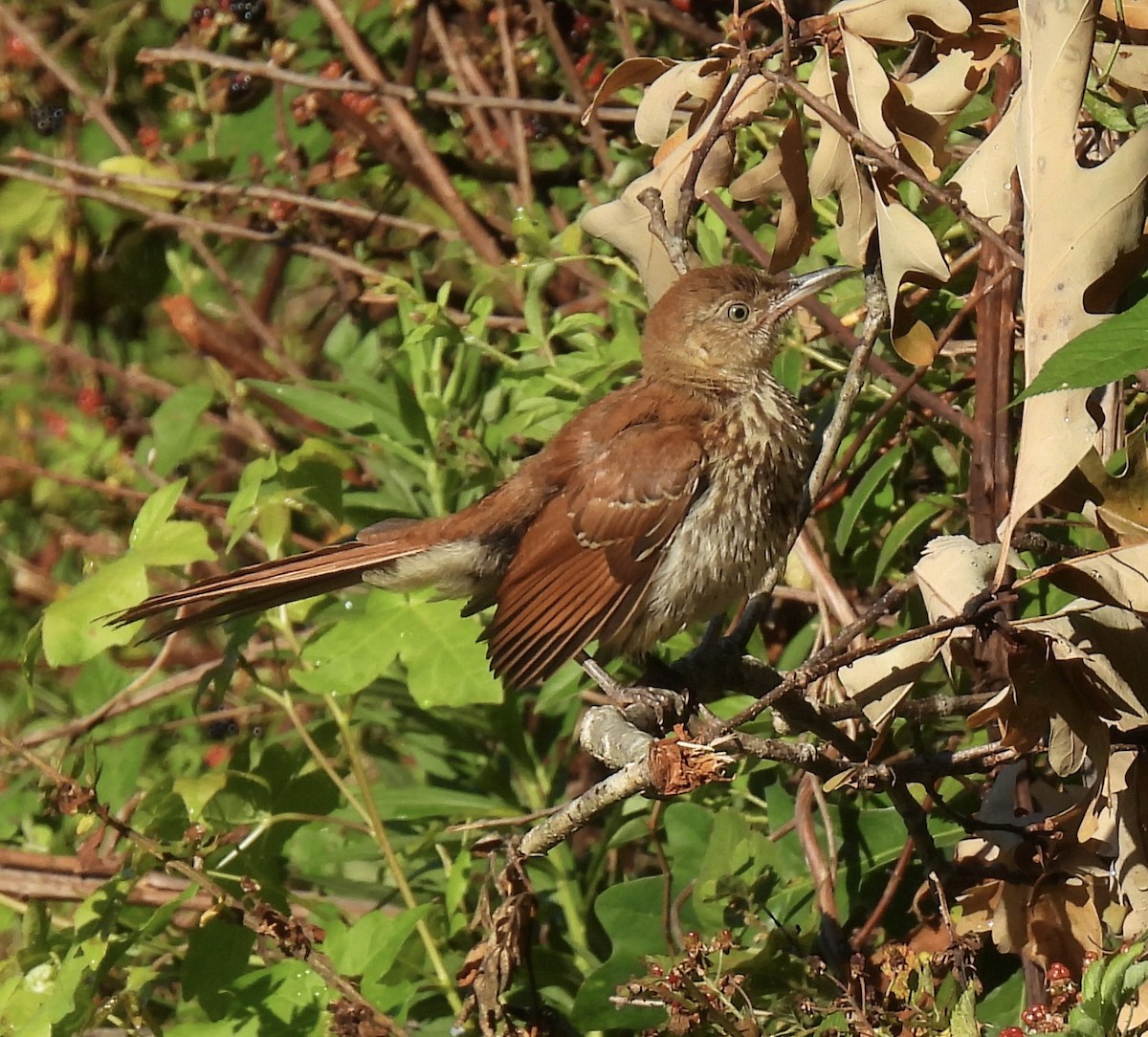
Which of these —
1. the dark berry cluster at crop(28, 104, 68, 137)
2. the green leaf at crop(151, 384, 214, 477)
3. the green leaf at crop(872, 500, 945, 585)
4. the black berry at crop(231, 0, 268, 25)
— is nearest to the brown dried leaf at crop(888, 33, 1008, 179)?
the green leaf at crop(872, 500, 945, 585)

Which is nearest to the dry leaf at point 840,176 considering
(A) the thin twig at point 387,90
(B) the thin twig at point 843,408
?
(B) the thin twig at point 843,408

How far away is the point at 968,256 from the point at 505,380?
3.80 feet

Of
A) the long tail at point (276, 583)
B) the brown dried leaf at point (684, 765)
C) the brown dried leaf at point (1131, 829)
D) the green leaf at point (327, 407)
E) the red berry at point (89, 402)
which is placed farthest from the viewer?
the red berry at point (89, 402)

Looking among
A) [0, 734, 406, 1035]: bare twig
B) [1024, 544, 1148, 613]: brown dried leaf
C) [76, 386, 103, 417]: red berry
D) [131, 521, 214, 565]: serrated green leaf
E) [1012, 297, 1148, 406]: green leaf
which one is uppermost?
[1012, 297, 1148, 406]: green leaf

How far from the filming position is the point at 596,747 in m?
2.70

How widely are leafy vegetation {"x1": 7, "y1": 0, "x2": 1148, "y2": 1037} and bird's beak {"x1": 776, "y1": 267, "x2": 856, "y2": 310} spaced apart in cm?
7

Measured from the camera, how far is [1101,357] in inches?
64.2

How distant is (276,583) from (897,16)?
1.70m

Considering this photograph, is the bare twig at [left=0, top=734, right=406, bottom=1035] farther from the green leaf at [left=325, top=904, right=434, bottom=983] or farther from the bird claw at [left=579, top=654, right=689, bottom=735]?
the bird claw at [left=579, top=654, right=689, bottom=735]

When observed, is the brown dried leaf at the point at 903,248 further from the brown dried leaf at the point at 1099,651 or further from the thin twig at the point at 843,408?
the brown dried leaf at the point at 1099,651

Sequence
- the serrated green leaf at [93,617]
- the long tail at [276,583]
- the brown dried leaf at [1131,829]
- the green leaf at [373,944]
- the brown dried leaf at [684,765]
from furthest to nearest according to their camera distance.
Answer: the long tail at [276,583]
the serrated green leaf at [93,617]
the green leaf at [373,944]
the brown dried leaf at [1131,829]
the brown dried leaf at [684,765]

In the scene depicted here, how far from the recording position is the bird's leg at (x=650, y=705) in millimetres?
2992

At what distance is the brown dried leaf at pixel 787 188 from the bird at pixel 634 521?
0.44m

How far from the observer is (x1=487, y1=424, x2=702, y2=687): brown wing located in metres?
3.33
